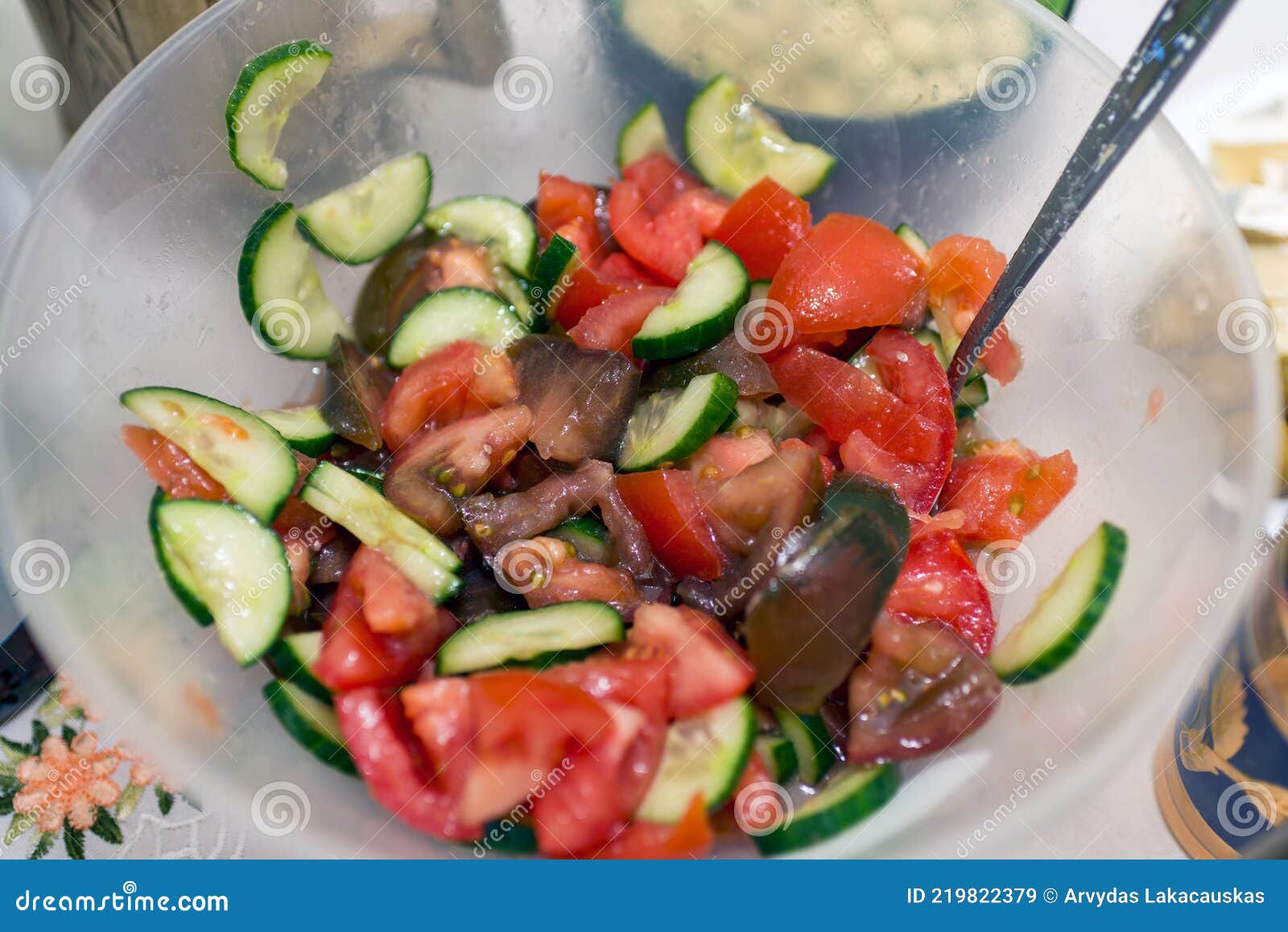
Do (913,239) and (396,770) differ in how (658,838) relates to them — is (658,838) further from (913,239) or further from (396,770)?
(913,239)

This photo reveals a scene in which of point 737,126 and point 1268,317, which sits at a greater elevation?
point 1268,317

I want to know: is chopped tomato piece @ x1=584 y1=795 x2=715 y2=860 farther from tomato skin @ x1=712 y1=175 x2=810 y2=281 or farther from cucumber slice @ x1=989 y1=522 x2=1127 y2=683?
tomato skin @ x1=712 y1=175 x2=810 y2=281

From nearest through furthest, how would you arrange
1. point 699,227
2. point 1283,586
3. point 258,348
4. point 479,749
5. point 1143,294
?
point 479,749 < point 1283,586 < point 1143,294 < point 258,348 < point 699,227

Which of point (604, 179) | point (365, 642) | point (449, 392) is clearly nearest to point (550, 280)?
point (449, 392)

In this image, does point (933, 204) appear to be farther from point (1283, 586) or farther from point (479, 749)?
point (479, 749)
